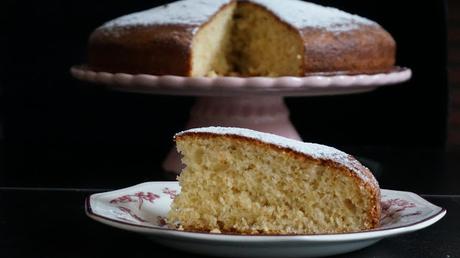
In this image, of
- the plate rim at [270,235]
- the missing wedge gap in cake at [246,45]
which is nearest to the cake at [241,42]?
the missing wedge gap in cake at [246,45]

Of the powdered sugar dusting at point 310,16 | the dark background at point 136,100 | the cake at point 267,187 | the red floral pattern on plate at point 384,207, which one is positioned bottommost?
the dark background at point 136,100

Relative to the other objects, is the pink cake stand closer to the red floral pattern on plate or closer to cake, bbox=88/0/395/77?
cake, bbox=88/0/395/77

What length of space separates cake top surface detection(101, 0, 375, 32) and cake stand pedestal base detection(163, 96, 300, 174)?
0.17m

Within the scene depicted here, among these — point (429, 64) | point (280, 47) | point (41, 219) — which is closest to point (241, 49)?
point (280, 47)

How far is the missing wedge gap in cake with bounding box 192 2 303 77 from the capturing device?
1757 millimetres

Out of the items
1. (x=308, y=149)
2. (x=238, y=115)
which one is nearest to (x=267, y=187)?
(x=308, y=149)

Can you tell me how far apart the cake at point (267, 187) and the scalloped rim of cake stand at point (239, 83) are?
424 mm

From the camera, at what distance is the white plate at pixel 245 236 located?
92 centimetres

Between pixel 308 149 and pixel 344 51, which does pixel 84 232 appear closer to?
pixel 308 149

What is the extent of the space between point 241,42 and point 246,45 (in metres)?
0.02

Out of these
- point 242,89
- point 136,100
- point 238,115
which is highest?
point 242,89

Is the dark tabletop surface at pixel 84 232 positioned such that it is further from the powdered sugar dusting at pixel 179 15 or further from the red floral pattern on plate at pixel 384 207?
the powdered sugar dusting at pixel 179 15

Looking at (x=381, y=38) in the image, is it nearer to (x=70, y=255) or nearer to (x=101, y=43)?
(x=101, y=43)

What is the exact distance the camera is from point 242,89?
1541 millimetres
